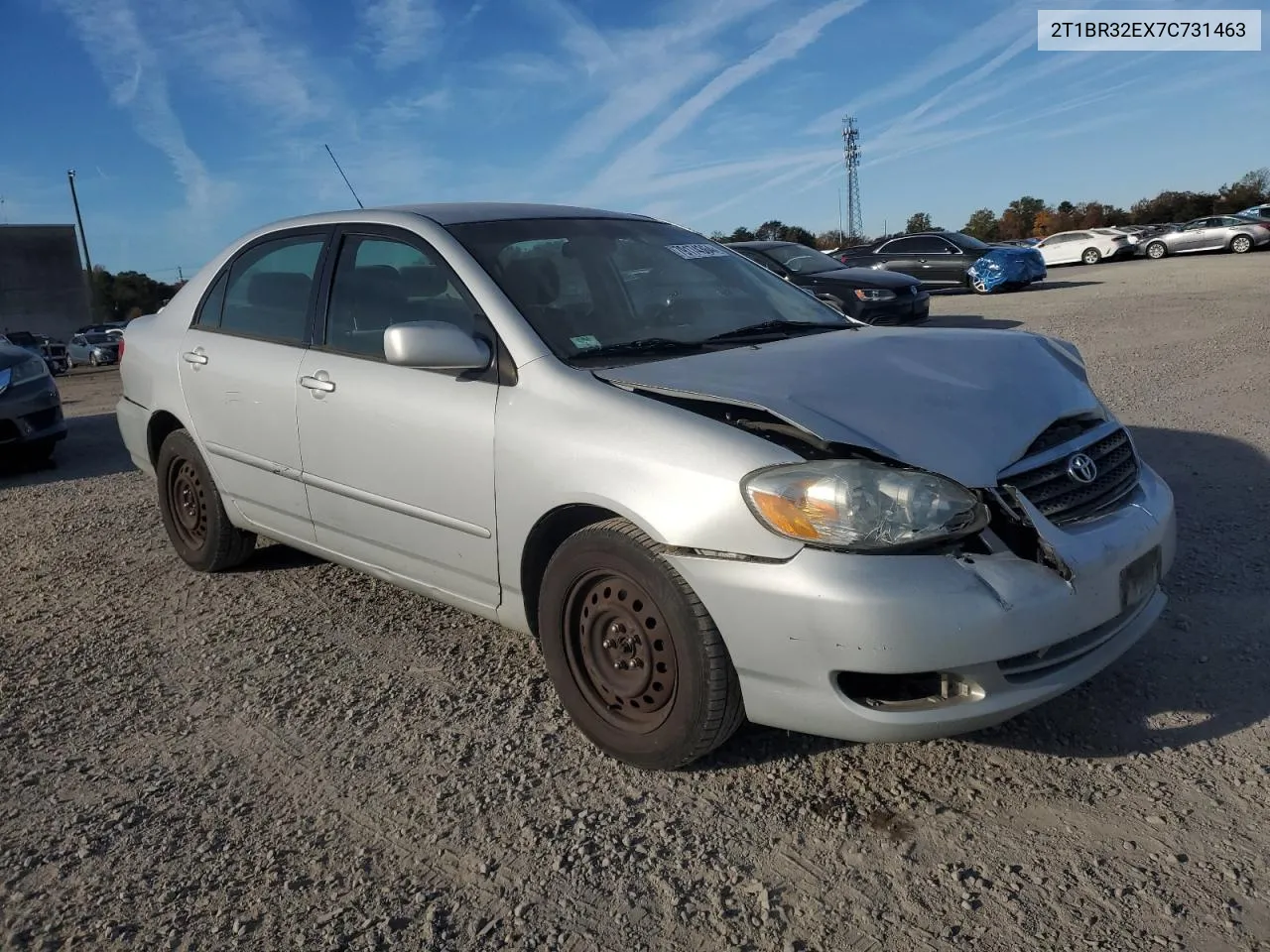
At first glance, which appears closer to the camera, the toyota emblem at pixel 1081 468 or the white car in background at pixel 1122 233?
the toyota emblem at pixel 1081 468

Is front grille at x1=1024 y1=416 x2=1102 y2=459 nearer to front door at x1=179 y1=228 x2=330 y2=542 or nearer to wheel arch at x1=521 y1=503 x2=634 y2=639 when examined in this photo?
wheel arch at x1=521 y1=503 x2=634 y2=639

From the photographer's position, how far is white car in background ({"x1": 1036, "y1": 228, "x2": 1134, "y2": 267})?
96.4 ft

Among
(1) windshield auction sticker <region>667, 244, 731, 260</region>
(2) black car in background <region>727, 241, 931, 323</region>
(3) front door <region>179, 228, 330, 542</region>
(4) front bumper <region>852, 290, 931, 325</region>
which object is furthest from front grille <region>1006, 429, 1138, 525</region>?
(4) front bumper <region>852, 290, 931, 325</region>

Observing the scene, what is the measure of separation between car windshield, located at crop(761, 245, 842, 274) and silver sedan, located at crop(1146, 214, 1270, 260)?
19643 millimetres

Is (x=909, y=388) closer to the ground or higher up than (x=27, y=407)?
higher up

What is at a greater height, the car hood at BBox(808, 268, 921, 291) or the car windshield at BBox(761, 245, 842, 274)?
the car windshield at BBox(761, 245, 842, 274)

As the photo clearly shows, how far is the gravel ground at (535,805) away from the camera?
7.22 ft

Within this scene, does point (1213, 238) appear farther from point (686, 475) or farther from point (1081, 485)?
point (686, 475)

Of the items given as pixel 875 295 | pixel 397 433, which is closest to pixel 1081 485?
pixel 397 433

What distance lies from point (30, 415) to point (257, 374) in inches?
185

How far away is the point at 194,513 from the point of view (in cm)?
472

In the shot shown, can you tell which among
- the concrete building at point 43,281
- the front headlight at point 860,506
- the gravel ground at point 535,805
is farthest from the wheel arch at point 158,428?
the concrete building at point 43,281

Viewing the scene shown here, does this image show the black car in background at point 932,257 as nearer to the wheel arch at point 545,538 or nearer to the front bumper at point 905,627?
the wheel arch at point 545,538

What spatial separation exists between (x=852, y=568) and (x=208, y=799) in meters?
1.86
